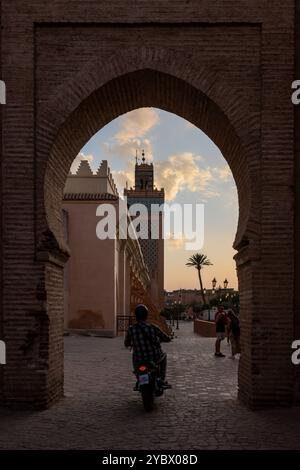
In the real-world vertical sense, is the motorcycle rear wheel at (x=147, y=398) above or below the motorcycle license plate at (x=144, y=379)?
below

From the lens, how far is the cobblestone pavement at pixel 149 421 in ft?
20.3

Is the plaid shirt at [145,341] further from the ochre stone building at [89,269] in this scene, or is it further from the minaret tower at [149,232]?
the minaret tower at [149,232]

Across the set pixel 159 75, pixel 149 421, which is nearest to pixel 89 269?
pixel 159 75

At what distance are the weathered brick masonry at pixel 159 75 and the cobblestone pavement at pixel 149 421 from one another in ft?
1.60

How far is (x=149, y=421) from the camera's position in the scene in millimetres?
7324

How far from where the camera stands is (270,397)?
8.04 meters

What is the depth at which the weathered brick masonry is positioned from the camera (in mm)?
8086

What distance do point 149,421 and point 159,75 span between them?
4443 mm

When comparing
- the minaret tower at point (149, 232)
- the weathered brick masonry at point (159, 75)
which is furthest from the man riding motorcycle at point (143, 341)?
the minaret tower at point (149, 232)

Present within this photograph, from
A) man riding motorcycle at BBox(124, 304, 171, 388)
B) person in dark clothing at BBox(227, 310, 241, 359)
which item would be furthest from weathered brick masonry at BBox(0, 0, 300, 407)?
person in dark clothing at BBox(227, 310, 241, 359)

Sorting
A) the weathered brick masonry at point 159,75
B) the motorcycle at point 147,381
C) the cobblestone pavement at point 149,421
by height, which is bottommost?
the cobblestone pavement at point 149,421

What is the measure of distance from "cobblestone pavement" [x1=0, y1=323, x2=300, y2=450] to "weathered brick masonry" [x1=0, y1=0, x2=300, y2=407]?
49cm

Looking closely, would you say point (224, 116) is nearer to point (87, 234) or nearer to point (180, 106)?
point (180, 106)

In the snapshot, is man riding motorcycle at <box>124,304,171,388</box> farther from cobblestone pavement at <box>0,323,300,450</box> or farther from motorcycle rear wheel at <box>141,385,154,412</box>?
cobblestone pavement at <box>0,323,300,450</box>
